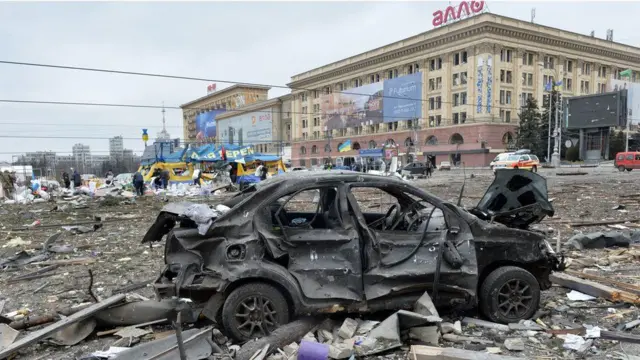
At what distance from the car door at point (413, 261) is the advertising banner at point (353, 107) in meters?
67.9

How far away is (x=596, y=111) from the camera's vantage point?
177 ft

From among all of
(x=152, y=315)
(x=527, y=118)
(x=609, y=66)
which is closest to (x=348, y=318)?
(x=152, y=315)

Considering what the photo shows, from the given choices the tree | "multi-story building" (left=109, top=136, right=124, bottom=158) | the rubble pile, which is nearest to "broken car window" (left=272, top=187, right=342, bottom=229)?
the rubble pile

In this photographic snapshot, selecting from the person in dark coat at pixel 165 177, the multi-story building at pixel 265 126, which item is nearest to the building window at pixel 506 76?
the multi-story building at pixel 265 126

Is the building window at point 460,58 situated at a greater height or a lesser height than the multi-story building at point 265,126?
greater

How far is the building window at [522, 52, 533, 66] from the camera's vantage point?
6297 cm

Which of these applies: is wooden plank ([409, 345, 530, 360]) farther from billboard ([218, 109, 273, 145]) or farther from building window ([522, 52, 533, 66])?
billboard ([218, 109, 273, 145])

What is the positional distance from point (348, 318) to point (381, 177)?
59.2 inches

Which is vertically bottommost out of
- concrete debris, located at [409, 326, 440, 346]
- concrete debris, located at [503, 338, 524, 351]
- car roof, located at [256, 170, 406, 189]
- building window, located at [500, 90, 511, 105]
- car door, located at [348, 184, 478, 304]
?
A: concrete debris, located at [503, 338, 524, 351]

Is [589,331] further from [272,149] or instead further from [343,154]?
[272,149]

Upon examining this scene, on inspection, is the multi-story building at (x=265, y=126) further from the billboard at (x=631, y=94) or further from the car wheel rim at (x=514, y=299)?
the car wheel rim at (x=514, y=299)

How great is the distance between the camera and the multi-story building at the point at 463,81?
196ft

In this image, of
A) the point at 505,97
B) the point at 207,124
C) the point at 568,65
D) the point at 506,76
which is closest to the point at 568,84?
the point at 568,65

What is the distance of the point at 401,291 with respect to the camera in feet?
14.0
